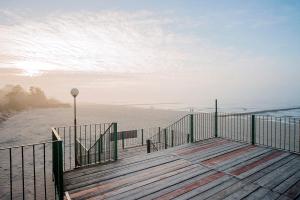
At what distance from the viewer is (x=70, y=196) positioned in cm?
404

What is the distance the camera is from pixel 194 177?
192 inches

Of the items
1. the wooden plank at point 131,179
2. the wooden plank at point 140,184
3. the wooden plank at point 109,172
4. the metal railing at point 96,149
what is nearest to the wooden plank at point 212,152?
the wooden plank at point 131,179

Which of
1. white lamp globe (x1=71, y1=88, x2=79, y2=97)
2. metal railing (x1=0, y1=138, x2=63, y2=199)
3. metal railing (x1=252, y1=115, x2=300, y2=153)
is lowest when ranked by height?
metal railing (x1=0, y1=138, x2=63, y2=199)

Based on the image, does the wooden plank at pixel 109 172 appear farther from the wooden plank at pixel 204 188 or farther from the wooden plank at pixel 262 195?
the wooden plank at pixel 262 195

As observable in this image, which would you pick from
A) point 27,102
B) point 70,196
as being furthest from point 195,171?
point 27,102

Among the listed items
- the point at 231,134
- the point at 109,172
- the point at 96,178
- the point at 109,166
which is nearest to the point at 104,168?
the point at 109,166

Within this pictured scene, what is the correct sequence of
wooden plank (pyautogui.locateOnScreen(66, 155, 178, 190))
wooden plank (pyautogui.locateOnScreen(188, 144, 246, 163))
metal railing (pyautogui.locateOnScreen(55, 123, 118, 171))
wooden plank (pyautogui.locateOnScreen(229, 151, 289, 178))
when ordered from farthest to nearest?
wooden plank (pyautogui.locateOnScreen(188, 144, 246, 163)) → metal railing (pyautogui.locateOnScreen(55, 123, 118, 171)) → wooden plank (pyautogui.locateOnScreen(229, 151, 289, 178)) → wooden plank (pyautogui.locateOnScreen(66, 155, 178, 190))

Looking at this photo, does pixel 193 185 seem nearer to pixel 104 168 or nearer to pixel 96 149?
Result: pixel 104 168

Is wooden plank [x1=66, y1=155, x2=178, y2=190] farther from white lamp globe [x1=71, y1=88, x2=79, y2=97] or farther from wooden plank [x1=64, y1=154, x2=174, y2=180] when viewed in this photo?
white lamp globe [x1=71, y1=88, x2=79, y2=97]

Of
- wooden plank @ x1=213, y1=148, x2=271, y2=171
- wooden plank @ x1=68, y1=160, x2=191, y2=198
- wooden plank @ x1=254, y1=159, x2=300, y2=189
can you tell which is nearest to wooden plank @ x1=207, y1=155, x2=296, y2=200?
wooden plank @ x1=254, y1=159, x2=300, y2=189

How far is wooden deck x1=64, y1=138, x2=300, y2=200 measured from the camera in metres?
4.12

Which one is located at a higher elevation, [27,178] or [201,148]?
[201,148]

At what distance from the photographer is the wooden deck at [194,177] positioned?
4117 mm

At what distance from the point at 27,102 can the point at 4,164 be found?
294ft
